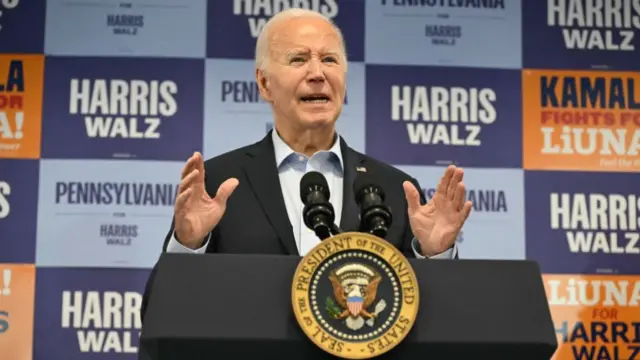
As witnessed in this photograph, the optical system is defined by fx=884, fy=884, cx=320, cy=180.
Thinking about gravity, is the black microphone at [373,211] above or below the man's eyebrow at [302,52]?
below

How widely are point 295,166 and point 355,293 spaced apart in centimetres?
82

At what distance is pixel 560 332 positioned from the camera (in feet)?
10.8

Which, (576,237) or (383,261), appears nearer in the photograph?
(383,261)

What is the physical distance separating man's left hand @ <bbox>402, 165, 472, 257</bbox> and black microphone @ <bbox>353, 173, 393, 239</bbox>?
165 mm

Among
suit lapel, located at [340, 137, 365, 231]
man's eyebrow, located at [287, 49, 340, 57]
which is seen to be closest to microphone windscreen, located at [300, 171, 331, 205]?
suit lapel, located at [340, 137, 365, 231]

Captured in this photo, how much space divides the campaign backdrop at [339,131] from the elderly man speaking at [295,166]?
A: 4.28 ft

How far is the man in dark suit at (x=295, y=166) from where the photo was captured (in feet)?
5.69

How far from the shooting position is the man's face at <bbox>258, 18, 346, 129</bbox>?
1.90m

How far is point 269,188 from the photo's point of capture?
1.83 meters

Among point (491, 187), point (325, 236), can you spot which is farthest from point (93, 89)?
point (325, 236)

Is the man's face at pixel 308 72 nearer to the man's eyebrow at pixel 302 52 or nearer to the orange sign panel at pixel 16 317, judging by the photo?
the man's eyebrow at pixel 302 52

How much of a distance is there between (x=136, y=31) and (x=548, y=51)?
1.59 meters

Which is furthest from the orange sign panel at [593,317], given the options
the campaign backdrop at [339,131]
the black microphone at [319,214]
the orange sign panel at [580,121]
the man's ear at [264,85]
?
the black microphone at [319,214]

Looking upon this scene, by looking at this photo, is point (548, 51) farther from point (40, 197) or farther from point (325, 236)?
point (325, 236)
